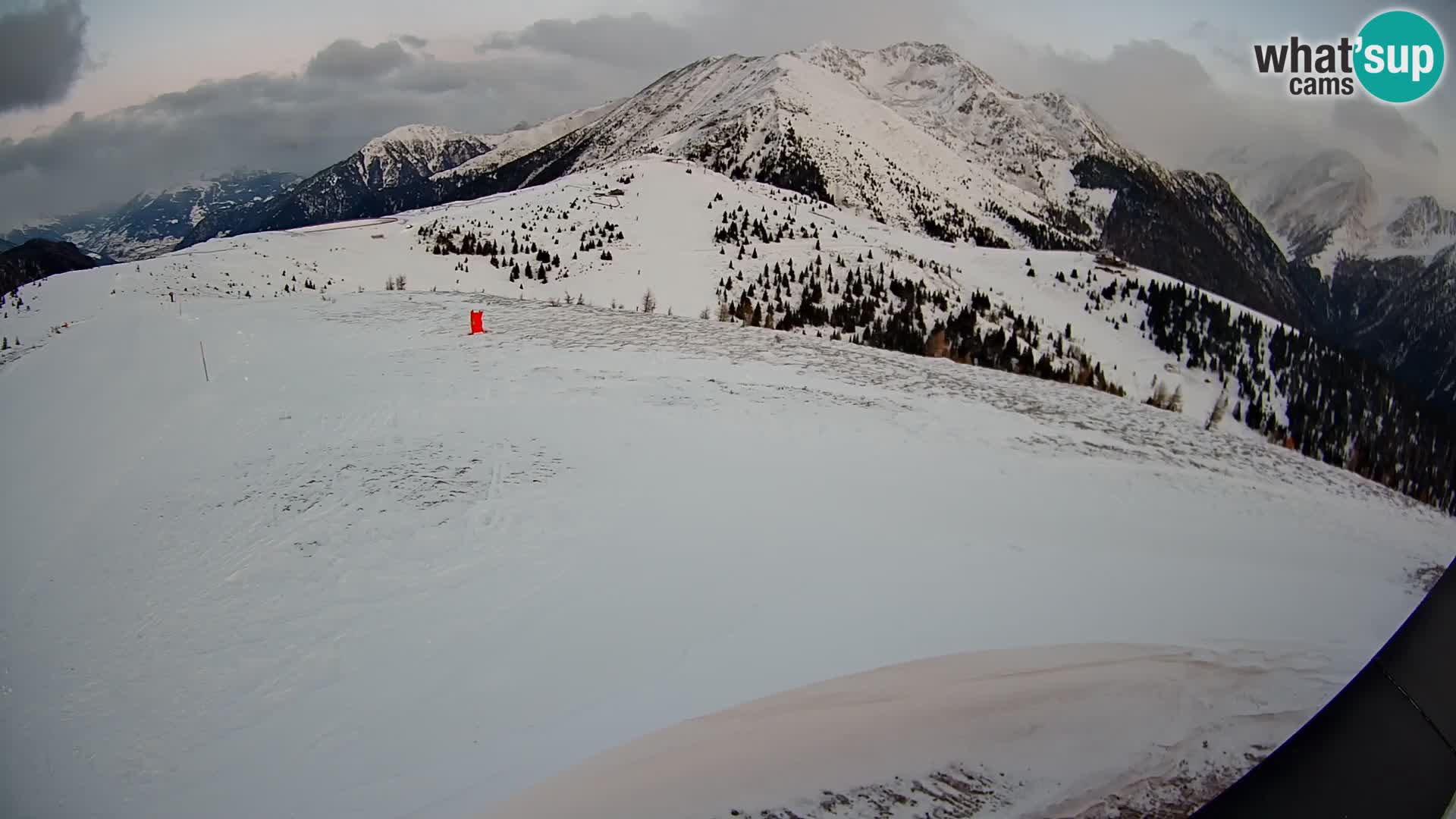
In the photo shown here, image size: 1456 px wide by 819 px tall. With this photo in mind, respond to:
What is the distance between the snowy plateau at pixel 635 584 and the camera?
149 cm

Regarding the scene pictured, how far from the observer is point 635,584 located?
269 cm

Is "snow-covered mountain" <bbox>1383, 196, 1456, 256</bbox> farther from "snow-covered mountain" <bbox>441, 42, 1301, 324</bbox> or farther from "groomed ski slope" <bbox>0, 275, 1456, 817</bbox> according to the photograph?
"snow-covered mountain" <bbox>441, 42, 1301, 324</bbox>

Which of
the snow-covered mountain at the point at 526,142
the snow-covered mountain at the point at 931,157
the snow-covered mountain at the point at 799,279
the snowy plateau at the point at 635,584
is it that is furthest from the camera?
the snow-covered mountain at the point at 526,142

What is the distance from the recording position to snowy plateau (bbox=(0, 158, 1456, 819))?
1.49 meters

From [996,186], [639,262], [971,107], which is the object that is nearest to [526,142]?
[971,107]

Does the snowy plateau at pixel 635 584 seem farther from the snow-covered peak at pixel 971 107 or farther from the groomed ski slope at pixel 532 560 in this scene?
the snow-covered peak at pixel 971 107

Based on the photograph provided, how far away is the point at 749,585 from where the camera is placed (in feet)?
8.71

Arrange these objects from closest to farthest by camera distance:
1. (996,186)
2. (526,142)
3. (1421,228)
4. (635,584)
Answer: (1421,228) → (635,584) → (996,186) → (526,142)

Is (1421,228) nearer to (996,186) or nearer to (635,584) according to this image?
(635,584)

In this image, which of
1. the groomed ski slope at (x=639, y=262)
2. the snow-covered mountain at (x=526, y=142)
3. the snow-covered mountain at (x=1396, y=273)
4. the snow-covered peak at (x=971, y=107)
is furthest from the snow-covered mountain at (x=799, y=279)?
the snow-covered mountain at (x=526, y=142)

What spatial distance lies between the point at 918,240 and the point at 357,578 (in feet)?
87.9

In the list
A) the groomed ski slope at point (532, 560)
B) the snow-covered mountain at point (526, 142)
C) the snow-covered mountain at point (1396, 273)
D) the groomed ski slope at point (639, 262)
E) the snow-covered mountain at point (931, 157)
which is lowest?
the groomed ski slope at point (532, 560)

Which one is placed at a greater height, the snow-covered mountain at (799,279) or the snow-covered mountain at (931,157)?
the snow-covered mountain at (931,157)

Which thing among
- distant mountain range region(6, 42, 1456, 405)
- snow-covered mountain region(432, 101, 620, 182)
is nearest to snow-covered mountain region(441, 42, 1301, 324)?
distant mountain range region(6, 42, 1456, 405)
